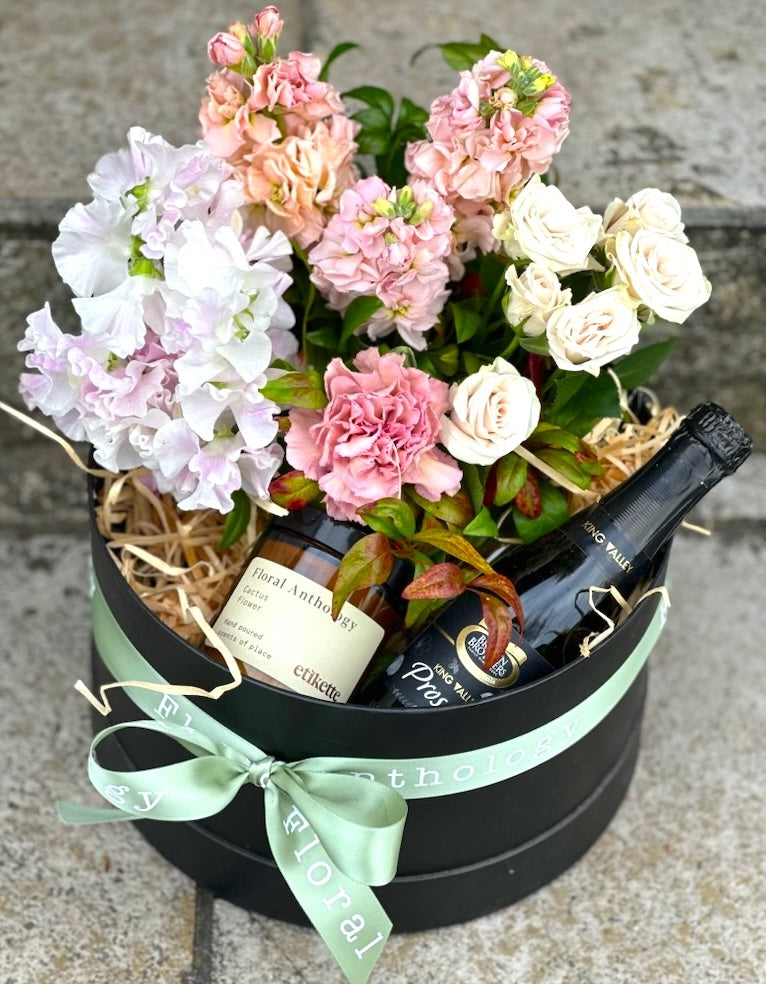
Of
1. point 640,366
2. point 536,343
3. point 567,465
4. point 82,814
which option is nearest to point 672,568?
point 640,366

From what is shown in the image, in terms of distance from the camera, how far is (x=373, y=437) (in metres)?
0.76

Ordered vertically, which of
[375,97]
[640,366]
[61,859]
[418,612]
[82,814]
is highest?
[375,97]

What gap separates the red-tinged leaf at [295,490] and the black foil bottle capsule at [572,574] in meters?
0.14

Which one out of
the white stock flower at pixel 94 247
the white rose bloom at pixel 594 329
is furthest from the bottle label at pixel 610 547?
the white stock flower at pixel 94 247

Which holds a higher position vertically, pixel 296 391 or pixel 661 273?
pixel 661 273

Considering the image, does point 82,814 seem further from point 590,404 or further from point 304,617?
point 590,404

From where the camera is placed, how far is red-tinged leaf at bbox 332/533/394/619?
2.60 ft

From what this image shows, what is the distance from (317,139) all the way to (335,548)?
0.98 feet

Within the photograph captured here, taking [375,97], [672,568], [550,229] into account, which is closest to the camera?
[550,229]

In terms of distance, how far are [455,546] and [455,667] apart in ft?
0.34

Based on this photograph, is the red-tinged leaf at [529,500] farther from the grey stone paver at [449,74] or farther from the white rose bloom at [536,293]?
the grey stone paver at [449,74]

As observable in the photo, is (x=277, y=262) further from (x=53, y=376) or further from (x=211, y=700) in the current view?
(x=211, y=700)

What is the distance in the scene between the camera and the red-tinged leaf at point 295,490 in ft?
2.69

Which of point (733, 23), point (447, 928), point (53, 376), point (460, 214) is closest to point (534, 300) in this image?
point (460, 214)
